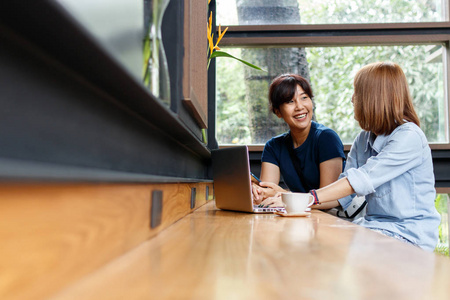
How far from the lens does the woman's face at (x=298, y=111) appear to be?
7.66 feet

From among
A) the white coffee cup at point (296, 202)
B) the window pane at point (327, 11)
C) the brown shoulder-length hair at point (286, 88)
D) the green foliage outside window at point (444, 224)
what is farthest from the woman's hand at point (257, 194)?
the green foliage outside window at point (444, 224)

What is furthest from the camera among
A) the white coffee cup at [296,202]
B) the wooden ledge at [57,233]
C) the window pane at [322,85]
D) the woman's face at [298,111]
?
the window pane at [322,85]

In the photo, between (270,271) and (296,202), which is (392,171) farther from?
(270,271)

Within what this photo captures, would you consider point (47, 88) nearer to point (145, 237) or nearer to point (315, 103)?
point (145, 237)

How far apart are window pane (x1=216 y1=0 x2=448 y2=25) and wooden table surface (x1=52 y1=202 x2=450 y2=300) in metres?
2.44

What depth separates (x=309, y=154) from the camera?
2312 mm

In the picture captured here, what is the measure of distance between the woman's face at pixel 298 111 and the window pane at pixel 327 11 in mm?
873

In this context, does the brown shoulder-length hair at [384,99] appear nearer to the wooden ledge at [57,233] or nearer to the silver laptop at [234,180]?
the silver laptop at [234,180]

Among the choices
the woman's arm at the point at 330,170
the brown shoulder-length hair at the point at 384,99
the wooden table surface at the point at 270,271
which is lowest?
the wooden table surface at the point at 270,271

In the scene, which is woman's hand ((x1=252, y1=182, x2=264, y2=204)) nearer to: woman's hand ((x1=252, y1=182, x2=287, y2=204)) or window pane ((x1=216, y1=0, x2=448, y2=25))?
woman's hand ((x1=252, y1=182, x2=287, y2=204))

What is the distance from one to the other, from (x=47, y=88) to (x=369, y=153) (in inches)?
62.8

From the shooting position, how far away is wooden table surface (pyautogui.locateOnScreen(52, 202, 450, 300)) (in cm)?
42

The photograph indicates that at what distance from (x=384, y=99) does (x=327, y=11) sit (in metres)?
1.61

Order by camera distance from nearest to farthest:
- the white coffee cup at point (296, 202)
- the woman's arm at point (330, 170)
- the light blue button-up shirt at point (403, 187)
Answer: the white coffee cup at point (296, 202) < the light blue button-up shirt at point (403, 187) < the woman's arm at point (330, 170)
